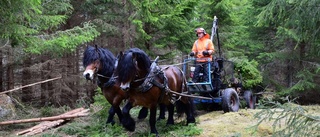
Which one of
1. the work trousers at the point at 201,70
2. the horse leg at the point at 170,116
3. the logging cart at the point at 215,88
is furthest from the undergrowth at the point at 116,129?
the work trousers at the point at 201,70

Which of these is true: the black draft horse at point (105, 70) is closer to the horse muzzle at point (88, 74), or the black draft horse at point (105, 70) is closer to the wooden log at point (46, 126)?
the horse muzzle at point (88, 74)

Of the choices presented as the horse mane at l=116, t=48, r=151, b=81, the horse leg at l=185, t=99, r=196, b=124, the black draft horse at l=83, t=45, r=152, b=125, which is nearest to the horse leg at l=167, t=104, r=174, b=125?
the horse leg at l=185, t=99, r=196, b=124

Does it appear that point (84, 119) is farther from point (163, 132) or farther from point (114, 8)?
point (114, 8)

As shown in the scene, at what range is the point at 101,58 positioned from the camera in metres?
7.32

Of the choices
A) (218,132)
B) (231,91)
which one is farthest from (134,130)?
(231,91)

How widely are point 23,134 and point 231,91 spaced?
5.68m

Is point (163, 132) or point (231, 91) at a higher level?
point (231, 91)

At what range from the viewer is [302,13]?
522 cm

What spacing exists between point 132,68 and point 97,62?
57.0 inches

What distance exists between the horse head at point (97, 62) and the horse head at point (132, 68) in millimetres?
979

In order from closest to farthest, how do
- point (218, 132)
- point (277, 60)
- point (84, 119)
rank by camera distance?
1. point (218, 132)
2. point (84, 119)
3. point (277, 60)

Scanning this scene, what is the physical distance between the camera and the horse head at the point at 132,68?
5953mm

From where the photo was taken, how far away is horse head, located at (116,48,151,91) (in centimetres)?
595

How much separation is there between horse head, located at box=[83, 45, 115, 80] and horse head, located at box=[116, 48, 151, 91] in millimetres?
979
